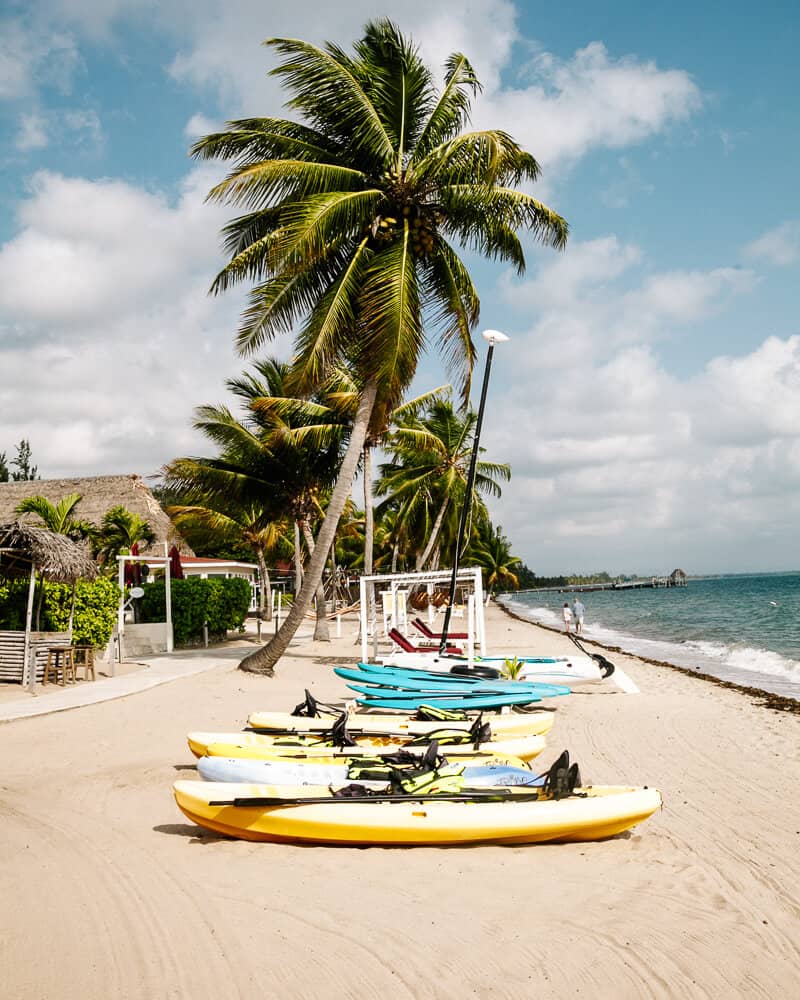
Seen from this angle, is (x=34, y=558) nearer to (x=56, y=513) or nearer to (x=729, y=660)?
(x=56, y=513)

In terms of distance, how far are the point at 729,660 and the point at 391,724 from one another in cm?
1743

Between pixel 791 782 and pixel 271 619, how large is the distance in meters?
26.2

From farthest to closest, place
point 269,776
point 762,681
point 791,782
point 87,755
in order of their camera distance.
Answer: point 762,681 < point 87,755 < point 791,782 < point 269,776

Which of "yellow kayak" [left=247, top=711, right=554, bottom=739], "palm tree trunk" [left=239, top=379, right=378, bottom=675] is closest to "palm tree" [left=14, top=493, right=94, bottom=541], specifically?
"palm tree trunk" [left=239, top=379, right=378, bottom=675]

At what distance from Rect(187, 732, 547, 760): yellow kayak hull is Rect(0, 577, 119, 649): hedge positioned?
27.1 ft

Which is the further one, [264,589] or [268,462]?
[264,589]

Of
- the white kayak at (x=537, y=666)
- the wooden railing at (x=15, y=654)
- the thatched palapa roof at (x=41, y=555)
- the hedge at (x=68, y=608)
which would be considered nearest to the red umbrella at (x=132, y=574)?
the hedge at (x=68, y=608)

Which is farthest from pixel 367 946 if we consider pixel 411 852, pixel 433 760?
pixel 433 760

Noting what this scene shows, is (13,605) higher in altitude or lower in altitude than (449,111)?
lower

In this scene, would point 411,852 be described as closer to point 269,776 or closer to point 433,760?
point 433,760

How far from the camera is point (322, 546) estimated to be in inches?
575

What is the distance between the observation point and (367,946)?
3.91 metres

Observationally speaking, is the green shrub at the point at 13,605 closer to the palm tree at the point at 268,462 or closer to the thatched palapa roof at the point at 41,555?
the thatched palapa roof at the point at 41,555

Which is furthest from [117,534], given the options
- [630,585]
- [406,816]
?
[630,585]
